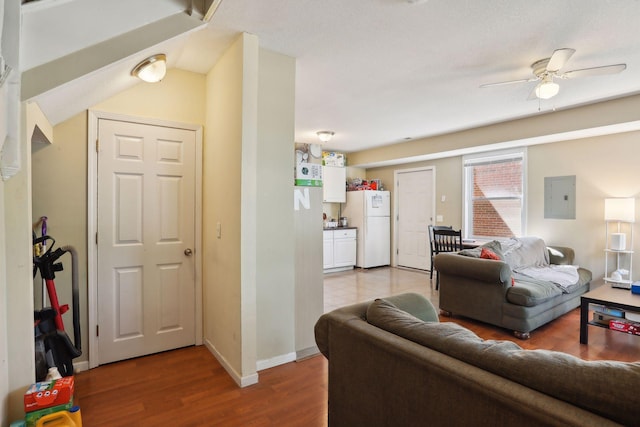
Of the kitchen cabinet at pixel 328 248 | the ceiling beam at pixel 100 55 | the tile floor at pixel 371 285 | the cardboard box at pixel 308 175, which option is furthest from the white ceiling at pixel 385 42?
the kitchen cabinet at pixel 328 248

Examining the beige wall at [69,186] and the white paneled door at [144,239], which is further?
the white paneled door at [144,239]

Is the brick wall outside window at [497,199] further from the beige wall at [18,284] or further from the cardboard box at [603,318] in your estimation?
the beige wall at [18,284]

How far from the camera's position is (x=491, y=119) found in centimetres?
442

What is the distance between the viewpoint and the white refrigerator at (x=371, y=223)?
6.59m

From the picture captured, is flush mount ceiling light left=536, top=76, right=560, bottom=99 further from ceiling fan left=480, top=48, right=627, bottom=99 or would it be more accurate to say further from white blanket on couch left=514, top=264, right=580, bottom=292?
white blanket on couch left=514, top=264, right=580, bottom=292

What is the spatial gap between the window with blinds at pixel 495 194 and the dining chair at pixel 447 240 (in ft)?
3.41

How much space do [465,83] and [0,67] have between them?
10.9 ft

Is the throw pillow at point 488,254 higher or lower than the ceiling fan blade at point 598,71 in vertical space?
lower

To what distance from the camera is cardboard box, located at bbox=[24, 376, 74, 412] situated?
4.91 feet

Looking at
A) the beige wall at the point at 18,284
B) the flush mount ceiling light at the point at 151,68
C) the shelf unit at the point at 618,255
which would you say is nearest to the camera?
the beige wall at the point at 18,284

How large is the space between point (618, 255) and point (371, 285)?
3258 millimetres

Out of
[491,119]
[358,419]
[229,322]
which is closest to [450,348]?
[358,419]

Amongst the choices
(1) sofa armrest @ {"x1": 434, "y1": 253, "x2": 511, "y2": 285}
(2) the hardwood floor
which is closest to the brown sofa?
(2) the hardwood floor

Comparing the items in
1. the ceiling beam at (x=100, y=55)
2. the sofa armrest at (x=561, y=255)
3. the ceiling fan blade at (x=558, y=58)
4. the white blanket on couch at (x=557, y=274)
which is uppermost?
the ceiling fan blade at (x=558, y=58)
